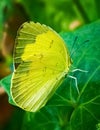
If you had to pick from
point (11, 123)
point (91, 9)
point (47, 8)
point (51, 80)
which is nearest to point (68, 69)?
point (51, 80)

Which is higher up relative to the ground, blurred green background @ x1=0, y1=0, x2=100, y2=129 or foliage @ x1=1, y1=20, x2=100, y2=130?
blurred green background @ x1=0, y1=0, x2=100, y2=129

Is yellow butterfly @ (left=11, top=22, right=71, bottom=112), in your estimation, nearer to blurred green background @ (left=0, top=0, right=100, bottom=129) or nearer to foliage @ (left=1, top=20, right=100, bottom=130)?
foliage @ (left=1, top=20, right=100, bottom=130)

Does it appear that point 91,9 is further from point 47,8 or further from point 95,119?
point 95,119

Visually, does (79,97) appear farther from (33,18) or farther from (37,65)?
(33,18)

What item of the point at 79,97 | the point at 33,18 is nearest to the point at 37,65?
the point at 79,97

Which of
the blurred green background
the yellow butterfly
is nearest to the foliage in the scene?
the yellow butterfly

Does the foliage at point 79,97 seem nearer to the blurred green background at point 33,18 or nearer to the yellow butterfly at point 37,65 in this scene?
the yellow butterfly at point 37,65

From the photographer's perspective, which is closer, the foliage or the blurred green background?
the foliage
